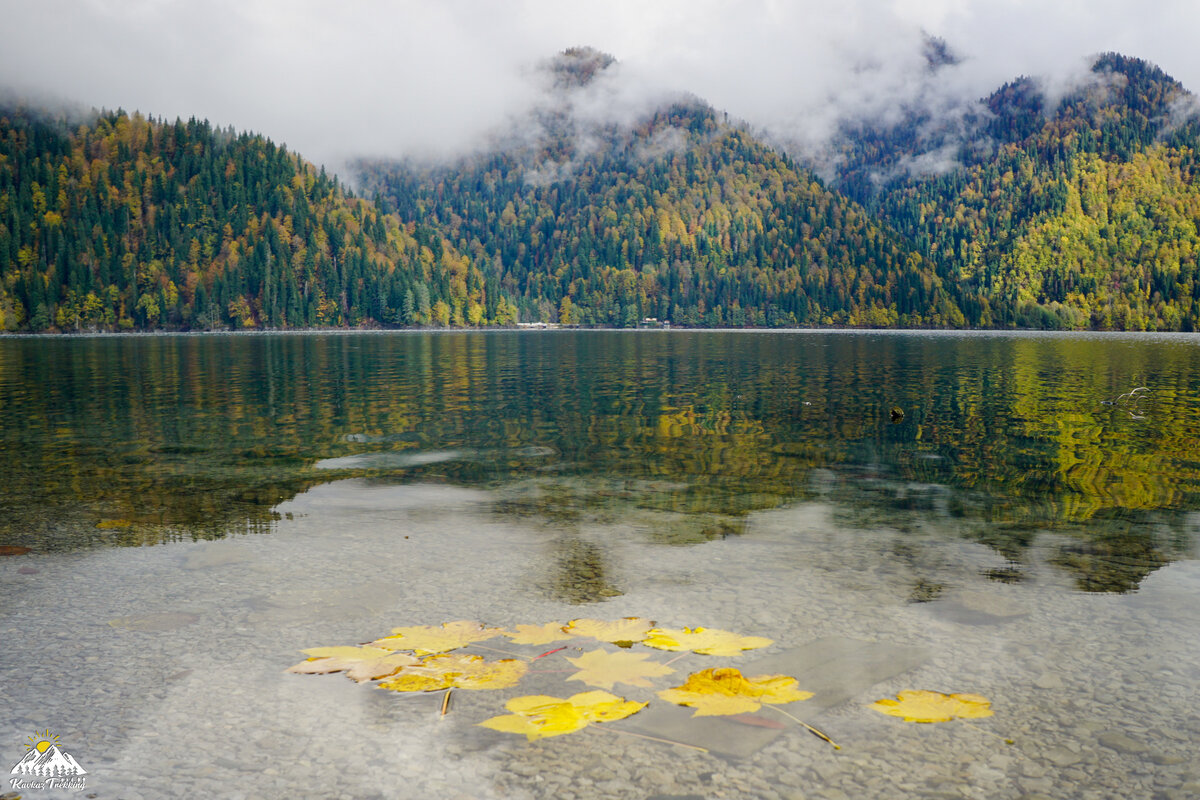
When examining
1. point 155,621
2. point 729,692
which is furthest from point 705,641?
point 155,621

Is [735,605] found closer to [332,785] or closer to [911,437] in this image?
[332,785]

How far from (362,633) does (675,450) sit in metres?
13.8

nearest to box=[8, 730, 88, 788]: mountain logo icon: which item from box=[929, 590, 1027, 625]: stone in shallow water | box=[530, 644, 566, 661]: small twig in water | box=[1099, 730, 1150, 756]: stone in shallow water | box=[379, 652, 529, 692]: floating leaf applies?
box=[379, 652, 529, 692]: floating leaf

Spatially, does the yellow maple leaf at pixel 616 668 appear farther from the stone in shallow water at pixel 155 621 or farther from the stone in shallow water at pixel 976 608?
the stone in shallow water at pixel 155 621

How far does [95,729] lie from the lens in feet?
19.5

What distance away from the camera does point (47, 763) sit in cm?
550

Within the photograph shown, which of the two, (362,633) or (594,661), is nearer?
(594,661)

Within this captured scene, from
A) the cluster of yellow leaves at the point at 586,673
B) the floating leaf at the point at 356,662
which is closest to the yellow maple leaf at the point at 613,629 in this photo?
the cluster of yellow leaves at the point at 586,673

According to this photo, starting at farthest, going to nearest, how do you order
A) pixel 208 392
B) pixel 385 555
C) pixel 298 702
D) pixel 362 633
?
1. pixel 208 392
2. pixel 385 555
3. pixel 362 633
4. pixel 298 702

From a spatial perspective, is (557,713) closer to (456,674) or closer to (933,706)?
(456,674)

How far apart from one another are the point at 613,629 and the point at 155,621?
439 centimetres

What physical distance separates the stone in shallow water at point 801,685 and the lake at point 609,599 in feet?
0.10

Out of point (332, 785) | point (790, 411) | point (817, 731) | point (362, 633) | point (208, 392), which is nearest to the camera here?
point (332, 785)

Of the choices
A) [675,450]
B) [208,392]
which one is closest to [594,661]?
[675,450]
